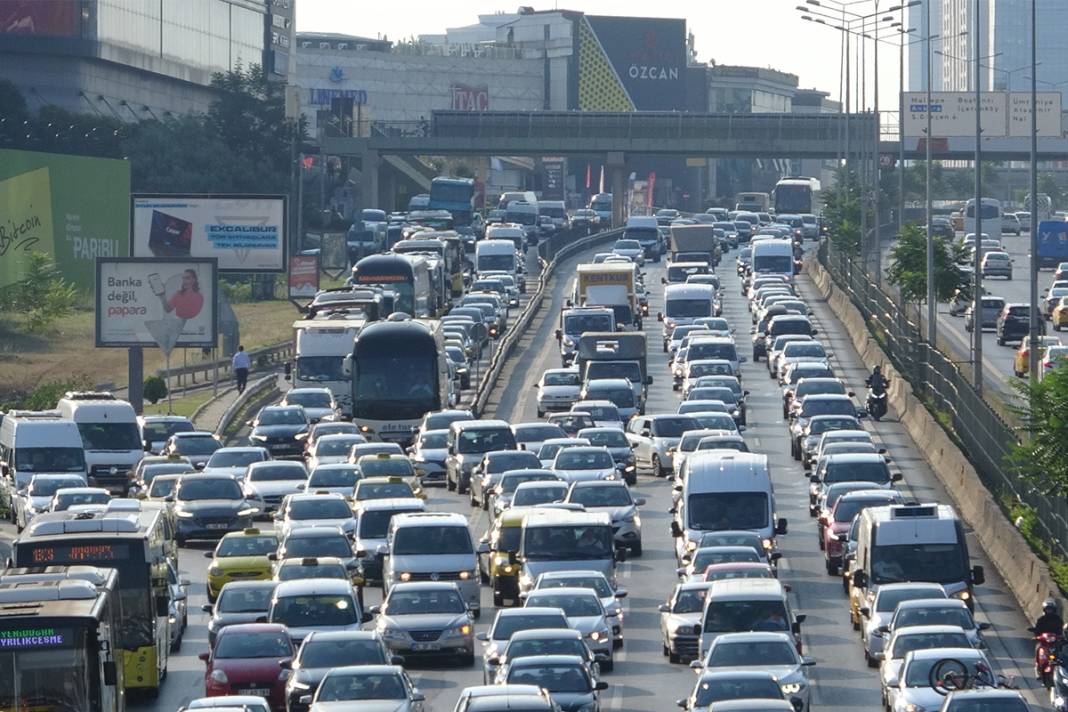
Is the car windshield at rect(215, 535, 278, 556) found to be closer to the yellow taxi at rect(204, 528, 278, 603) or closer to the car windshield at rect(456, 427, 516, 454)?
the yellow taxi at rect(204, 528, 278, 603)

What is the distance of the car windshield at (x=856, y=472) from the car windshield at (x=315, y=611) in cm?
1509

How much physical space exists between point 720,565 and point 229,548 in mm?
8213

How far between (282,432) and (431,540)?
21.4 meters

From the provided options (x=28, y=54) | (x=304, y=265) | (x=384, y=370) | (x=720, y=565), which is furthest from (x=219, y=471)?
(x=28, y=54)

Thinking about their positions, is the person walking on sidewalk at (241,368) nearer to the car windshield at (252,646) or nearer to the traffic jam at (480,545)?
the traffic jam at (480,545)

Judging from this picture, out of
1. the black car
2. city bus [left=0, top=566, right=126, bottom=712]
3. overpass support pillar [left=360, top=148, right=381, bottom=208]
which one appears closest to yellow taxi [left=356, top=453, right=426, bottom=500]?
the black car

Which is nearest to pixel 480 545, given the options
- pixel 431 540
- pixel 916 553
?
pixel 431 540

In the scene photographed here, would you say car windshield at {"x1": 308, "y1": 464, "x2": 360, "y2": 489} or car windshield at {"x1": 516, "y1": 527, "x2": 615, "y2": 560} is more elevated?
car windshield at {"x1": 308, "y1": 464, "x2": 360, "y2": 489}

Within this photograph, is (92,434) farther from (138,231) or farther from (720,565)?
(138,231)

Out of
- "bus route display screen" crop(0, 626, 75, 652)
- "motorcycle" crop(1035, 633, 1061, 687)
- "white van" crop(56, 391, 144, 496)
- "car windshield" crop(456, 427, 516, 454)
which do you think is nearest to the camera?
"bus route display screen" crop(0, 626, 75, 652)

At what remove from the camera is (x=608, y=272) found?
8700cm

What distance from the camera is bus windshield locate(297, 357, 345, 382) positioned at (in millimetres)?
→ 65938

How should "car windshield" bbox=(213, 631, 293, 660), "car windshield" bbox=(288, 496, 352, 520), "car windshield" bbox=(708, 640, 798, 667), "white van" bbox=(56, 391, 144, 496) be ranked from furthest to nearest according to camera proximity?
"white van" bbox=(56, 391, 144, 496) < "car windshield" bbox=(288, 496, 352, 520) < "car windshield" bbox=(213, 631, 293, 660) < "car windshield" bbox=(708, 640, 798, 667)

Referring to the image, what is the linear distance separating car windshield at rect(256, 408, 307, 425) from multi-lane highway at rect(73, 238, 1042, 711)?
682 cm
